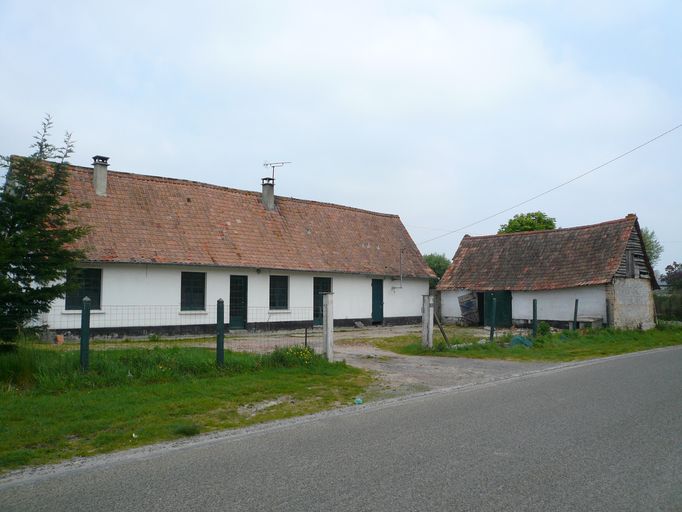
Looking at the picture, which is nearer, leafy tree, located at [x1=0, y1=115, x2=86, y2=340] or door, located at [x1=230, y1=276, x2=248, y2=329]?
leafy tree, located at [x1=0, y1=115, x2=86, y2=340]

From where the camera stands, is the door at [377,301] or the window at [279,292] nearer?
the window at [279,292]

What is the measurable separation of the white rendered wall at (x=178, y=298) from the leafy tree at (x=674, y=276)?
85.1ft

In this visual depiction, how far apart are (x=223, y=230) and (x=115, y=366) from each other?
15536 millimetres

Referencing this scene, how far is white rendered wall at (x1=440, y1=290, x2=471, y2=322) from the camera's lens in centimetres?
3297

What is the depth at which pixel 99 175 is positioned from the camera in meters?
23.5

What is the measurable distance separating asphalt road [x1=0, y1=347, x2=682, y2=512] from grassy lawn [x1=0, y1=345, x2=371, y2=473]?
28.9 inches

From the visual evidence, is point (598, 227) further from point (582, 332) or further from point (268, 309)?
point (268, 309)

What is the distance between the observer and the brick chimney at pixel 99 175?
23453 mm

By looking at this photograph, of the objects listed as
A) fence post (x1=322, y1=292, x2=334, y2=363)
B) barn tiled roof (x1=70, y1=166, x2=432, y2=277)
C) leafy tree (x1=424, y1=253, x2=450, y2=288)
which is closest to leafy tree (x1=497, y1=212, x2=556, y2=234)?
leafy tree (x1=424, y1=253, x2=450, y2=288)

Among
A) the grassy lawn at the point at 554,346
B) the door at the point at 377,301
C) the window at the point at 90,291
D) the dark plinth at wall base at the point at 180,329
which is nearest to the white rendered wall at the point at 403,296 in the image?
the door at the point at 377,301

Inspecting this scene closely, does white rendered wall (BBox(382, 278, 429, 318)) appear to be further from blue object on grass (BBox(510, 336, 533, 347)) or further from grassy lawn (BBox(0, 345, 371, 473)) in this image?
grassy lawn (BBox(0, 345, 371, 473))

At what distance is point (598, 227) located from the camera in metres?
30.4

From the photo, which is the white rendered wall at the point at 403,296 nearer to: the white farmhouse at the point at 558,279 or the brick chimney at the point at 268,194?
the white farmhouse at the point at 558,279

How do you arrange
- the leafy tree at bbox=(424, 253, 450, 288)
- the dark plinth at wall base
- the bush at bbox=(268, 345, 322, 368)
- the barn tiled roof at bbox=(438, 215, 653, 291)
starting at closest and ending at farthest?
the bush at bbox=(268, 345, 322, 368) → the dark plinth at wall base → the barn tiled roof at bbox=(438, 215, 653, 291) → the leafy tree at bbox=(424, 253, 450, 288)
